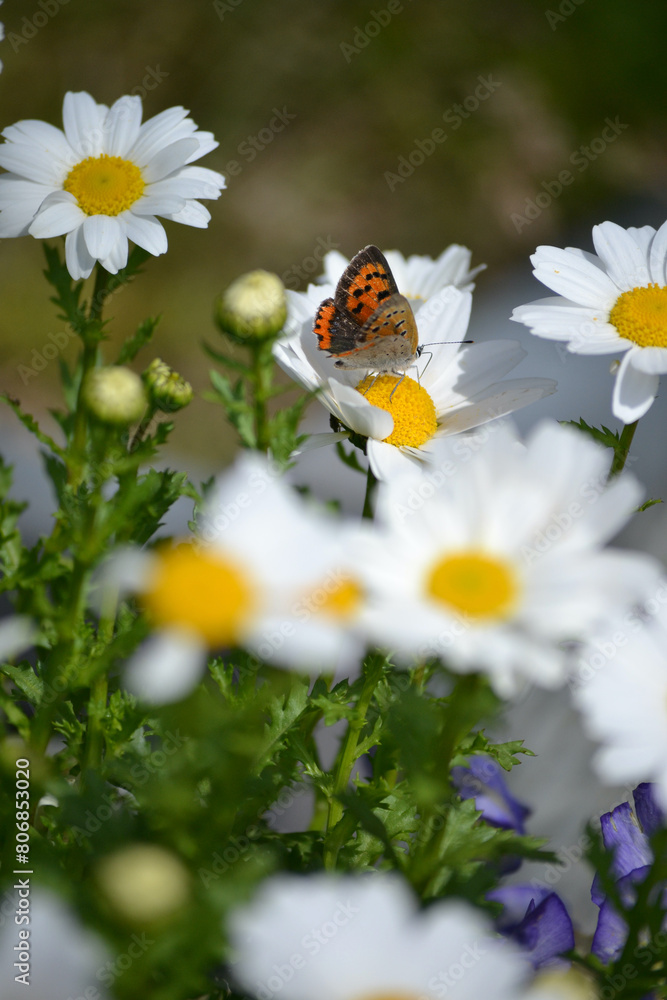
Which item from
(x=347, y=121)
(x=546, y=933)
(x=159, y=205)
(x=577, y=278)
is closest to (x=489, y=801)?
(x=546, y=933)

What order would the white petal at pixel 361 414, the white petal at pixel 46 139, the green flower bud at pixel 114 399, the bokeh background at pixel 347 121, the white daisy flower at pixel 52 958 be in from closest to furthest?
1. the white daisy flower at pixel 52 958
2. the green flower bud at pixel 114 399
3. the white petal at pixel 361 414
4. the white petal at pixel 46 139
5. the bokeh background at pixel 347 121

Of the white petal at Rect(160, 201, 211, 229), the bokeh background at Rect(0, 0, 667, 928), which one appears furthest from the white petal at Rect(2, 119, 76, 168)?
the bokeh background at Rect(0, 0, 667, 928)

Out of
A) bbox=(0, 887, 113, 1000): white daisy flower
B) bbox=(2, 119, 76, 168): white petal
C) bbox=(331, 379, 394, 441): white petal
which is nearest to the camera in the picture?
bbox=(0, 887, 113, 1000): white daisy flower

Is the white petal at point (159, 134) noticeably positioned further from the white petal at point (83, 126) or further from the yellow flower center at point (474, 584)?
the yellow flower center at point (474, 584)

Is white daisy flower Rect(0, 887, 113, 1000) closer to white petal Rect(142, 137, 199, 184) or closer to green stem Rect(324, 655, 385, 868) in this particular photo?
green stem Rect(324, 655, 385, 868)

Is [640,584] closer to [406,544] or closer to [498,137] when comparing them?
[406,544]

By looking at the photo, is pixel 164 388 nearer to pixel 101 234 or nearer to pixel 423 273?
pixel 101 234

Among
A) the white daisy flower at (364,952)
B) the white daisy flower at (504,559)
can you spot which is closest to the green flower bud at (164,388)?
the white daisy flower at (504,559)
